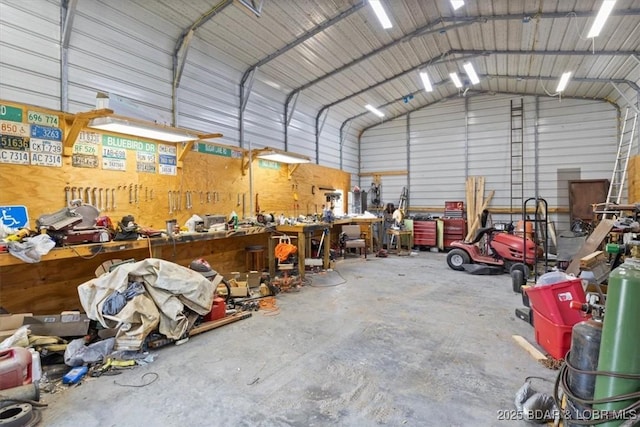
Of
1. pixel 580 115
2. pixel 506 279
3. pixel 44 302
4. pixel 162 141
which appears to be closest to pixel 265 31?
pixel 162 141

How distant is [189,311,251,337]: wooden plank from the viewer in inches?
128

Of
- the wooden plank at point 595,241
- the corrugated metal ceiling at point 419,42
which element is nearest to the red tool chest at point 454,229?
the corrugated metal ceiling at point 419,42

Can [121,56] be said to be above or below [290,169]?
above

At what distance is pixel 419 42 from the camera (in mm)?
6309

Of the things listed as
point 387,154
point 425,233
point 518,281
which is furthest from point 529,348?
point 387,154

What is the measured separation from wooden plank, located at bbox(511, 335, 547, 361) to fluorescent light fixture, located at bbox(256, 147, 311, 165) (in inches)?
174

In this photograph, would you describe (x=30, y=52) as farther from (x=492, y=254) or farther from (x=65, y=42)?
(x=492, y=254)

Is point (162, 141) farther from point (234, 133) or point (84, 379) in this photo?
point (84, 379)

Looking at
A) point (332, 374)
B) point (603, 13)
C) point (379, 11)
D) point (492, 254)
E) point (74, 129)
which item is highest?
point (379, 11)

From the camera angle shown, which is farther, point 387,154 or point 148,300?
point 387,154

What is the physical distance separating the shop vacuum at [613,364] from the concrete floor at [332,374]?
0.53 m

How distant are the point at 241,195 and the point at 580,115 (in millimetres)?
8251

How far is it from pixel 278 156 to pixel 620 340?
545 cm

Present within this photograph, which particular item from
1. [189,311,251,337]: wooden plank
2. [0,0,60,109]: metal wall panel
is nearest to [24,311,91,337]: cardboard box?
[189,311,251,337]: wooden plank
